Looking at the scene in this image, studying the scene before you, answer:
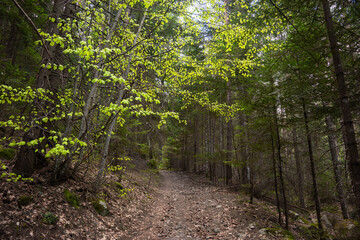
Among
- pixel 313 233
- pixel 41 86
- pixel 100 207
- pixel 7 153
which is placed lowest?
pixel 313 233

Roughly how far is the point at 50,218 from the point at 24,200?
845mm

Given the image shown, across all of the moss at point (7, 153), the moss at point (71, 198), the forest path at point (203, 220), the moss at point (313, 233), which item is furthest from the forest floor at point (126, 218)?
the moss at point (7, 153)

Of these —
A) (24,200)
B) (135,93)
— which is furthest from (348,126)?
(24,200)

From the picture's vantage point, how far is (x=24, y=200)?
4891 mm

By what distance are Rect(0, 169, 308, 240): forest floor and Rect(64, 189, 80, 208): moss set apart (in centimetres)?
15

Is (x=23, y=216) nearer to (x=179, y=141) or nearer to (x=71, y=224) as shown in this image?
(x=71, y=224)

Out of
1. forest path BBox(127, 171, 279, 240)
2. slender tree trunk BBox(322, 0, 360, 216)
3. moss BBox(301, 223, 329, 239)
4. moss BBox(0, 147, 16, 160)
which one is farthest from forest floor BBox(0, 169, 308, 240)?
slender tree trunk BBox(322, 0, 360, 216)

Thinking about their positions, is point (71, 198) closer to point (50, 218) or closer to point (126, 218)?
point (50, 218)

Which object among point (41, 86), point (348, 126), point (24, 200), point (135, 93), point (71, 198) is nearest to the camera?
point (348, 126)

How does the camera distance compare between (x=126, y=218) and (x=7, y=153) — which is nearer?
(x=7, y=153)

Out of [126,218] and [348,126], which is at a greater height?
[348,126]

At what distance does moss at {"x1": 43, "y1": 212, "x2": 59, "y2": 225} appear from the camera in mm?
4835

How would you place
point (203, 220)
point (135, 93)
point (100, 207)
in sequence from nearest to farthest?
point (135, 93)
point (100, 207)
point (203, 220)

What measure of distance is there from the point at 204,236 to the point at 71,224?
425 centimetres
